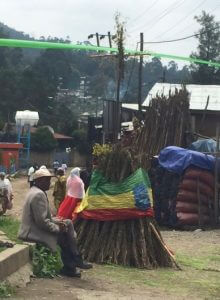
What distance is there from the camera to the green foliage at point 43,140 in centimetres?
5262

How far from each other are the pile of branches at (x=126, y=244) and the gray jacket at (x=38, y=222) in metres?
Answer: 1.54

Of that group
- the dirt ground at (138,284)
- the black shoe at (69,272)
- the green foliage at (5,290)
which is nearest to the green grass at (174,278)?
the dirt ground at (138,284)

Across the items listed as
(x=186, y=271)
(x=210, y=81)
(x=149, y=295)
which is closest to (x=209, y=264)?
(x=186, y=271)

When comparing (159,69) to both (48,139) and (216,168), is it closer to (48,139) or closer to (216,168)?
(48,139)

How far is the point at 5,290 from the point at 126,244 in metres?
3.35

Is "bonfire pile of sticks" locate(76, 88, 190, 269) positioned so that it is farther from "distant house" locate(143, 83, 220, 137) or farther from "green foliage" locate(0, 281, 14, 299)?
"distant house" locate(143, 83, 220, 137)

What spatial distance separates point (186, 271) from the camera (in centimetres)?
885

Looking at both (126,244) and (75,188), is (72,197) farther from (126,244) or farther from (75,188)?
(126,244)

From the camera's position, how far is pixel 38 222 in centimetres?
729

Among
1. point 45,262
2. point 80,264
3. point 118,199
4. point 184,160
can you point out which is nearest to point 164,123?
point 184,160

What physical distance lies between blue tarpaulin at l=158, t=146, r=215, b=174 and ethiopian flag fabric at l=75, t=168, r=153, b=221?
19.7 ft

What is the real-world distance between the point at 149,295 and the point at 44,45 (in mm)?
9370

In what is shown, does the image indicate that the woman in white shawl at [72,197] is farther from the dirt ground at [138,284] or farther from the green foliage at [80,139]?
the green foliage at [80,139]

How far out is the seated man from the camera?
7.32 meters
